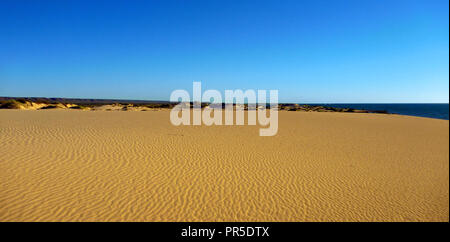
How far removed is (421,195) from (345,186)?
8.56 feet

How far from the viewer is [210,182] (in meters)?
7.62

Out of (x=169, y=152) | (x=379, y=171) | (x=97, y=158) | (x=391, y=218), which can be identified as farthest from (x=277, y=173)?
(x=97, y=158)

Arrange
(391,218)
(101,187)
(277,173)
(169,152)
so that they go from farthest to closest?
(169,152)
(277,173)
(101,187)
(391,218)

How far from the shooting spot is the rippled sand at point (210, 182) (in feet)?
18.7

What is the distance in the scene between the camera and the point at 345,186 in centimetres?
787

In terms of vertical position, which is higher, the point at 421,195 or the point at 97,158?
the point at 97,158

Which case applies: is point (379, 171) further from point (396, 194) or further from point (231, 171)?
point (231, 171)

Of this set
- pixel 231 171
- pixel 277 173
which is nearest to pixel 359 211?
pixel 277 173

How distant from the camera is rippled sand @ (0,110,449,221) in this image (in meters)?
5.69
